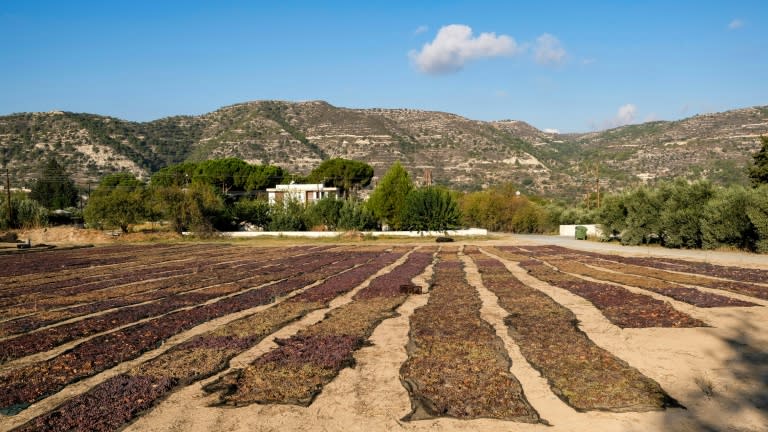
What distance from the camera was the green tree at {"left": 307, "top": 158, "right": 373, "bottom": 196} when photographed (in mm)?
125312

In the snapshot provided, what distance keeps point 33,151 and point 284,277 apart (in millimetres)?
159613

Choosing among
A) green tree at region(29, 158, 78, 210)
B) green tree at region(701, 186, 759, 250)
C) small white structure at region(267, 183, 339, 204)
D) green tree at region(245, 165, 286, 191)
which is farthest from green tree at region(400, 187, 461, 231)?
green tree at region(29, 158, 78, 210)

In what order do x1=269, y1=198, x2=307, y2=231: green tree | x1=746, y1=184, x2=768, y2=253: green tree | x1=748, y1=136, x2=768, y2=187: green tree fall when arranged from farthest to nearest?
x1=269, y1=198, x2=307, y2=231: green tree, x1=748, y1=136, x2=768, y2=187: green tree, x1=746, y1=184, x2=768, y2=253: green tree

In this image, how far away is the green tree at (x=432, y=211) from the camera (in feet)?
289

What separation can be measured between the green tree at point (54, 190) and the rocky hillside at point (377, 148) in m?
17.9

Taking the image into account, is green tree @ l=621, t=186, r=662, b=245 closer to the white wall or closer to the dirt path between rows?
the white wall

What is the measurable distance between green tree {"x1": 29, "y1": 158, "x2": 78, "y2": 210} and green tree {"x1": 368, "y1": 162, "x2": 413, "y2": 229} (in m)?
77.7

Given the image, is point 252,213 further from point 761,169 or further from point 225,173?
point 761,169

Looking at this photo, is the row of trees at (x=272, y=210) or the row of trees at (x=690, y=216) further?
the row of trees at (x=272, y=210)

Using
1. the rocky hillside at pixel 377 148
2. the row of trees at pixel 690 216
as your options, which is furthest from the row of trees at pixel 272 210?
the rocky hillside at pixel 377 148

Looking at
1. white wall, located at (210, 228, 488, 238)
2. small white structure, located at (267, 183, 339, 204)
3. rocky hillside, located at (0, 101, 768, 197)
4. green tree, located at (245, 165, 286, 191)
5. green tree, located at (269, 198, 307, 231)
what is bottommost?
white wall, located at (210, 228, 488, 238)

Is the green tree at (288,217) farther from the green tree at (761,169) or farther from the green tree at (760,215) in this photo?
the green tree at (760,215)

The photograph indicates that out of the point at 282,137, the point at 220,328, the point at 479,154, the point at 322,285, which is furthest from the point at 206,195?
the point at 479,154

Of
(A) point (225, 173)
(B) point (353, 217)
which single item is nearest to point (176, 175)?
(A) point (225, 173)
